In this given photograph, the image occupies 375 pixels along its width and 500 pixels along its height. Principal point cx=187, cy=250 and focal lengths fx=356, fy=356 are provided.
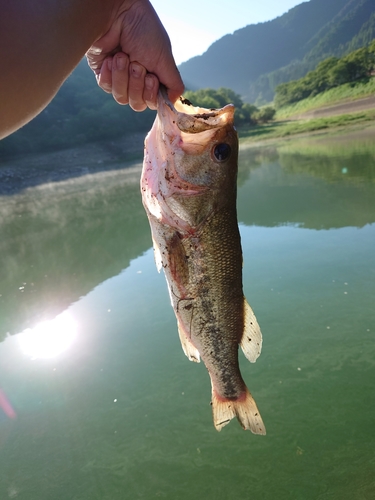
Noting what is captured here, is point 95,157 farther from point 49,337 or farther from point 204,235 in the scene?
point 204,235

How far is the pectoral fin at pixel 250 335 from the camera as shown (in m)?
2.30

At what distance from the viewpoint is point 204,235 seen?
210 cm

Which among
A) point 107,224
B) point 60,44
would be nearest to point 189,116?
point 60,44

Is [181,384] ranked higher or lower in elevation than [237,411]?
lower

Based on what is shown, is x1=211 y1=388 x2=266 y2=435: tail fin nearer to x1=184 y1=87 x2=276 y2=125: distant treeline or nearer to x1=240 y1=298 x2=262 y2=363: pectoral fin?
x1=240 y1=298 x2=262 y2=363: pectoral fin

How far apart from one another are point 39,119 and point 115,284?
58531 millimetres

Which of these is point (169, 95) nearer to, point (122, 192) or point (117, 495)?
point (117, 495)

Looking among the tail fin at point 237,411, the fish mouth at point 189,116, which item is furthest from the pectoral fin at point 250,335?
the fish mouth at point 189,116

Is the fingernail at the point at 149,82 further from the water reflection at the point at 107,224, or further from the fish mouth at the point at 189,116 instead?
the water reflection at the point at 107,224

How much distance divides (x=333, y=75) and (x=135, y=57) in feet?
259

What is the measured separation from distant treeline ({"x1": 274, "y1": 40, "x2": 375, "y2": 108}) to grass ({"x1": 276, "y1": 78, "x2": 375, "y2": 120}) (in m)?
3.27

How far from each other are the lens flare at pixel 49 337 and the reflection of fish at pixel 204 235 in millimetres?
3697

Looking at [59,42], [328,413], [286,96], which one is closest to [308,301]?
[328,413]

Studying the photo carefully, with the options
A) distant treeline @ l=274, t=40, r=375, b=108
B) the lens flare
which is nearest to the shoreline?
distant treeline @ l=274, t=40, r=375, b=108
